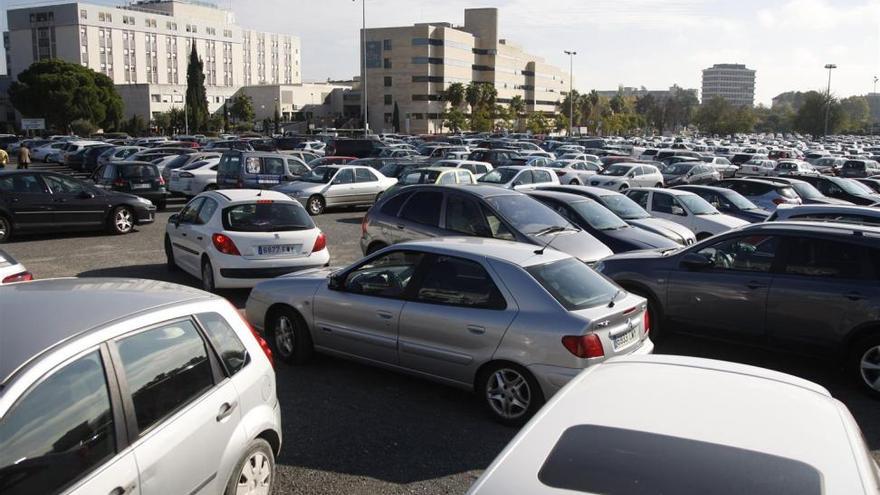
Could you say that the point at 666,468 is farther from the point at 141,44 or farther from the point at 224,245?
the point at 141,44

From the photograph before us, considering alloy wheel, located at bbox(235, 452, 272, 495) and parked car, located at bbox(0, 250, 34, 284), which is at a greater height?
parked car, located at bbox(0, 250, 34, 284)

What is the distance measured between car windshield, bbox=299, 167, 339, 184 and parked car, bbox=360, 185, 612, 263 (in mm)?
10146

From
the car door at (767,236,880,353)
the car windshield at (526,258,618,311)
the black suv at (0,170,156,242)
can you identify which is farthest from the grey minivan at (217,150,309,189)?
the car door at (767,236,880,353)

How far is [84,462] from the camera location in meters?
2.95

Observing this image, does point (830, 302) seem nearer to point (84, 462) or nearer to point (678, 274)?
point (678, 274)

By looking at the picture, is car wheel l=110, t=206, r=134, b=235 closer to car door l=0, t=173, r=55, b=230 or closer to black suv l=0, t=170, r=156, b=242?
black suv l=0, t=170, r=156, b=242

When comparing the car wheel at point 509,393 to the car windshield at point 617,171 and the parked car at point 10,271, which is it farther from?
the car windshield at point 617,171

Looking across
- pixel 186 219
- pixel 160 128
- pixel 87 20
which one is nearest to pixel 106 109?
pixel 160 128

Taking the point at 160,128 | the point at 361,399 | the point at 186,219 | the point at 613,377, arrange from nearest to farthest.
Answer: the point at 613,377
the point at 361,399
the point at 186,219
the point at 160,128

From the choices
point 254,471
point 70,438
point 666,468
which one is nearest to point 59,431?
point 70,438

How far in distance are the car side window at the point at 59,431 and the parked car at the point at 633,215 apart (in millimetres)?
10913

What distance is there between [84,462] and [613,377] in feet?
7.39

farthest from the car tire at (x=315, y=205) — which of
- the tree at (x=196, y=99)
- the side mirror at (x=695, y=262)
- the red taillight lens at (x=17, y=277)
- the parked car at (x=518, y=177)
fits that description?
the tree at (x=196, y=99)

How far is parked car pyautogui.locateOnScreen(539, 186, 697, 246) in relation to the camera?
42.3 feet
